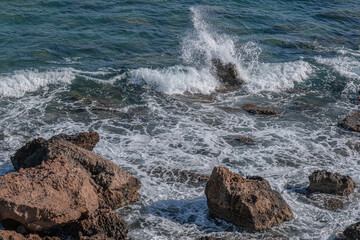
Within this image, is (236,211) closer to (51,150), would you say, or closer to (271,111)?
(51,150)

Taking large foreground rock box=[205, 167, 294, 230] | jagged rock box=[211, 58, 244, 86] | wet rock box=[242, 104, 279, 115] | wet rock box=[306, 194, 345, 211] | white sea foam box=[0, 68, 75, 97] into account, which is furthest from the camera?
jagged rock box=[211, 58, 244, 86]

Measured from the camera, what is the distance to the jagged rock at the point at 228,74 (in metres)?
14.3

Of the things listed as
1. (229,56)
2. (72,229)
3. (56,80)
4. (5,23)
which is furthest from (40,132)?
(5,23)

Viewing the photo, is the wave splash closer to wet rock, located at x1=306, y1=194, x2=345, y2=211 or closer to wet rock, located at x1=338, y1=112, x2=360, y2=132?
wet rock, located at x1=338, y1=112, x2=360, y2=132

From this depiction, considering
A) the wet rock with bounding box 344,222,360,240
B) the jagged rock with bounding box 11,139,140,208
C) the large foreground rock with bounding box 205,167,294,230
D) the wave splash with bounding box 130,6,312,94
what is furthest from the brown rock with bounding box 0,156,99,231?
the wave splash with bounding box 130,6,312,94

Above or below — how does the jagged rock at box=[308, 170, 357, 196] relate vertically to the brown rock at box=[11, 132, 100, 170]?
below

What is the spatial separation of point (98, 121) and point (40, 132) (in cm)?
135

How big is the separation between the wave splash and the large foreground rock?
19.8 ft

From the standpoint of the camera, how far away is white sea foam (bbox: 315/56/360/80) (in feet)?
50.3

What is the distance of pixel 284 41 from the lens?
1778 centimetres

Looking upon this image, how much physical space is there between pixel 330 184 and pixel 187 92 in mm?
5915

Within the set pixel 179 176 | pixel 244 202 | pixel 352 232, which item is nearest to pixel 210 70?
pixel 179 176

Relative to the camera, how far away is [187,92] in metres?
13.8

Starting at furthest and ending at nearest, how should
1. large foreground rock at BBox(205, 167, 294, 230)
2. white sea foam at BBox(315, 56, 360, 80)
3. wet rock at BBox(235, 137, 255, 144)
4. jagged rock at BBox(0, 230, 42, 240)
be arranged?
white sea foam at BBox(315, 56, 360, 80) → wet rock at BBox(235, 137, 255, 144) → large foreground rock at BBox(205, 167, 294, 230) → jagged rock at BBox(0, 230, 42, 240)
